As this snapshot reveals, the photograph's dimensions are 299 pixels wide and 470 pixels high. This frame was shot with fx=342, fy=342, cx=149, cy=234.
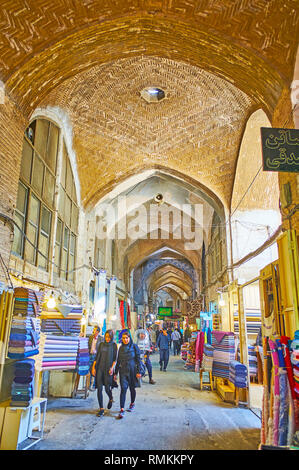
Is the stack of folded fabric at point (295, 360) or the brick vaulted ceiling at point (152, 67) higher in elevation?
the brick vaulted ceiling at point (152, 67)

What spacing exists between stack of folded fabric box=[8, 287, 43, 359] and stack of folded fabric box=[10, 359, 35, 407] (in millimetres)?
280

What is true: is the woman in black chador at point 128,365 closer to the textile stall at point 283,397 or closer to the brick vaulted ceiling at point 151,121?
the textile stall at point 283,397

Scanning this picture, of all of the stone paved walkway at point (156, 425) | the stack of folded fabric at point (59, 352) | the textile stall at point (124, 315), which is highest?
the textile stall at point (124, 315)

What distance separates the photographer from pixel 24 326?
14.8 feet

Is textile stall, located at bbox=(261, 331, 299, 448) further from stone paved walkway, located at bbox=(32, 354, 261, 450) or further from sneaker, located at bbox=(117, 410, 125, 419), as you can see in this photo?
sneaker, located at bbox=(117, 410, 125, 419)

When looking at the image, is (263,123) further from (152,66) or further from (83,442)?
(83,442)

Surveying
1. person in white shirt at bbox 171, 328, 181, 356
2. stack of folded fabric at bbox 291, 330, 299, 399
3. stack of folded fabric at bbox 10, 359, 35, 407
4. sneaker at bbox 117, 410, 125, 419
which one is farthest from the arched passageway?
person in white shirt at bbox 171, 328, 181, 356

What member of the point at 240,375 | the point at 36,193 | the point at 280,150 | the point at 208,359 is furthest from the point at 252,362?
the point at 36,193

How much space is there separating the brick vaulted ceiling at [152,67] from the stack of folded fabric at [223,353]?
15.7ft

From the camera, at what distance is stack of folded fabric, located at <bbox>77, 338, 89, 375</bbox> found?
21.7ft

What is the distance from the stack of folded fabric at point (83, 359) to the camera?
662cm

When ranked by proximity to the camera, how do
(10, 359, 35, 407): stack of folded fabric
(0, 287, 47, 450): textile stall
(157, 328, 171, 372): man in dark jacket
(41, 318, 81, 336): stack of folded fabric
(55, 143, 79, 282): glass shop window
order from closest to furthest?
(0, 287, 47, 450): textile stall, (10, 359, 35, 407): stack of folded fabric, (41, 318, 81, 336): stack of folded fabric, (55, 143, 79, 282): glass shop window, (157, 328, 171, 372): man in dark jacket

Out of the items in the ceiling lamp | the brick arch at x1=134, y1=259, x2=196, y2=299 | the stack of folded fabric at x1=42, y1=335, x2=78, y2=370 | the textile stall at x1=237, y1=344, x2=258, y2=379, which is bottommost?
the textile stall at x1=237, y1=344, x2=258, y2=379

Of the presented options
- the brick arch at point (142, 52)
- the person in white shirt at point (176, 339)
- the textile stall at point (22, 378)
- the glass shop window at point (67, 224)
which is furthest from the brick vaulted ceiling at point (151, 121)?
the person in white shirt at point (176, 339)
